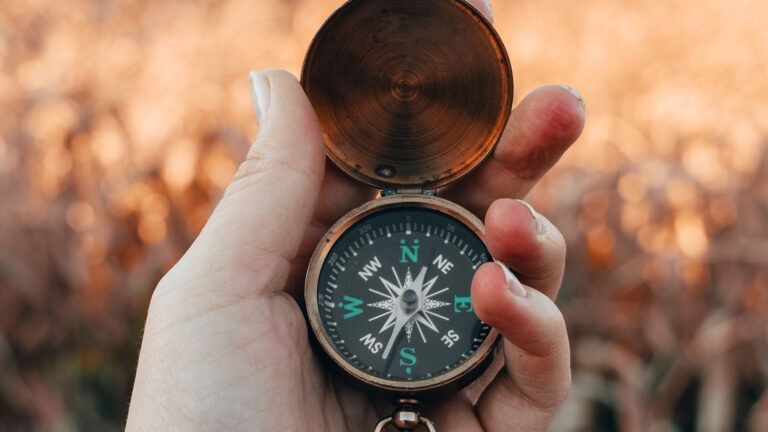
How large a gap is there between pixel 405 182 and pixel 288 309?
61cm

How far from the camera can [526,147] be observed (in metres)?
2.90

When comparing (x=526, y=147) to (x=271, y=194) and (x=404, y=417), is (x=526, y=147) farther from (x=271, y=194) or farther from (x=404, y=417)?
(x=404, y=417)

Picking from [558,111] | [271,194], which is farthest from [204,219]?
[558,111]

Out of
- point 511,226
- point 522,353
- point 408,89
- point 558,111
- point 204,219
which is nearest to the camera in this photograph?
point 511,226

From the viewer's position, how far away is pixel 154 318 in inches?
106

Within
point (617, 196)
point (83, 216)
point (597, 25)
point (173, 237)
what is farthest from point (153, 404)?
point (597, 25)

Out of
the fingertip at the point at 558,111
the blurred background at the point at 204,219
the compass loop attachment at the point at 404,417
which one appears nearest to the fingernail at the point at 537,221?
the fingertip at the point at 558,111

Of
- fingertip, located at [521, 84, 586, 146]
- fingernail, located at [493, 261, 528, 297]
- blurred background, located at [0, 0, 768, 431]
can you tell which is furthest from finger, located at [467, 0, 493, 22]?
blurred background, located at [0, 0, 768, 431]

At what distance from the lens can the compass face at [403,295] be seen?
9.37 feet

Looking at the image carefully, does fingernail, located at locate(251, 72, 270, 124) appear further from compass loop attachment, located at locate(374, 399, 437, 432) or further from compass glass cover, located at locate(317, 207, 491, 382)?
compass loop attachment, located at locate(374, 399, 437, 432)

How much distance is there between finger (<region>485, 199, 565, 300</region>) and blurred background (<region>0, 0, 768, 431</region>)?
6.05 ft

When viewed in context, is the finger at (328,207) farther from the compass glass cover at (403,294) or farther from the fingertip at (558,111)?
the fingertip at (558,111)

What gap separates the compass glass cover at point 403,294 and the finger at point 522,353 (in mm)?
188

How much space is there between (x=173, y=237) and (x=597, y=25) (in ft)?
17.3
